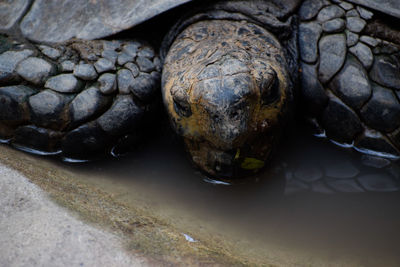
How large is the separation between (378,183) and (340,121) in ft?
1.34

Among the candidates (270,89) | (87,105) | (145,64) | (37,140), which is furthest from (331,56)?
(37,140)

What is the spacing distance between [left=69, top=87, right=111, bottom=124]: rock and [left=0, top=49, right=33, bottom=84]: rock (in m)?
0.39

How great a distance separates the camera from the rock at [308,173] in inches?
92.8

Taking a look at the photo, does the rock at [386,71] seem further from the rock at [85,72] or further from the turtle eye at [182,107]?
the rock at [85,72]

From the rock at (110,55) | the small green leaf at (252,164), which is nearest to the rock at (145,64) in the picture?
the rock at (110,55)

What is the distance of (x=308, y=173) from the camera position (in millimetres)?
2396

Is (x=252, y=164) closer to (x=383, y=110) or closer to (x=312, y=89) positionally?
(x=312, y=89)

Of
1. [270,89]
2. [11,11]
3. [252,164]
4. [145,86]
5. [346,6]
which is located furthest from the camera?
[11,11]

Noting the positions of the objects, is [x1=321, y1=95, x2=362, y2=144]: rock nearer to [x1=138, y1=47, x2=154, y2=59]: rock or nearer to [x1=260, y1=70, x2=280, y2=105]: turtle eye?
[x1=260, y1=70, x2=280, y2=105]: turtle eye

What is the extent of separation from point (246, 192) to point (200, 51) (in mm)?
782

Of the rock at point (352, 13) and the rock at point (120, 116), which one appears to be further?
the rock at point (352, 13)

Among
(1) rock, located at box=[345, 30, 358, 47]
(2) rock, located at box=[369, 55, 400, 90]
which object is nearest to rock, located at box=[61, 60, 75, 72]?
(1) rock, located at box=[345, 30, 358, 47]

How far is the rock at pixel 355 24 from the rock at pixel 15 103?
1.86 meters

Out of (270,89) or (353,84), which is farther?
(353,84)
